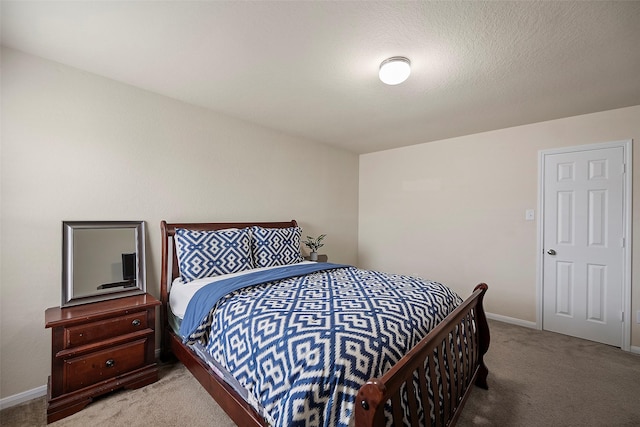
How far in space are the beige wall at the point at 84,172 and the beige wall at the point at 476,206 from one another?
2.17 metres

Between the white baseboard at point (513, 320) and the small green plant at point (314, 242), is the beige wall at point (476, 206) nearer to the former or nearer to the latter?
the white baseboard at point (513, 320)

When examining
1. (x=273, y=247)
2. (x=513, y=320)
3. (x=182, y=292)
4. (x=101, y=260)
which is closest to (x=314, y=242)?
(x=273, y=247)

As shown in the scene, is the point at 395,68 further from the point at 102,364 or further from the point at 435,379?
the point at 102,364

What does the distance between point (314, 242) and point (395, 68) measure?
2.57 m

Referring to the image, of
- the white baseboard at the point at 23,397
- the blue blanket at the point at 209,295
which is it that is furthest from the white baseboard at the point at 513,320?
the white baseboard at the point at 23,397

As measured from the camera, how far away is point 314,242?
400 cm

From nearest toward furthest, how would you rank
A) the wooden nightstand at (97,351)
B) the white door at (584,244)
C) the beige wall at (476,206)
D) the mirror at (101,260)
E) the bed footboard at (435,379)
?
1. the bed footboard at (435,379)
2. the wooden nightstand at (97,351)
3. the mirror at (101,260)
4. the white door at (584,244)
5. the beige wall at (476,206)

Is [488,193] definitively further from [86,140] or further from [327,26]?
[86,140]

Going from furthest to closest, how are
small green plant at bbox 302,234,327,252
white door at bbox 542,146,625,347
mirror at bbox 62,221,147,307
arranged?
1. small green plant at bbox 302,234,327,252
2. white door at bbox 542,146,625,347
3. mirror at bbox 62,221,147,307

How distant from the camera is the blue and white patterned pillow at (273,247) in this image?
2869 mm

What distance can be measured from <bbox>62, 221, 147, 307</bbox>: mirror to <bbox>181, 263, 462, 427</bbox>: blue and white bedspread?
848 mm

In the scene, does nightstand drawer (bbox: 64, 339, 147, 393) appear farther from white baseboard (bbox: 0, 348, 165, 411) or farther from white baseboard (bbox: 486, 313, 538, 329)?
white baseboard (bbox: 486, 313, 538, 329)

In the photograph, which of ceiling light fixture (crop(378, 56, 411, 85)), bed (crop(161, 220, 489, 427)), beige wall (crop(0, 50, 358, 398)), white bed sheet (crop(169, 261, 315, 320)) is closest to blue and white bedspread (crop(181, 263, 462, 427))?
bed (crop(161, 220, 489, 427))

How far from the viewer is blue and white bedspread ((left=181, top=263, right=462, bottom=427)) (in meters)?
1.13
